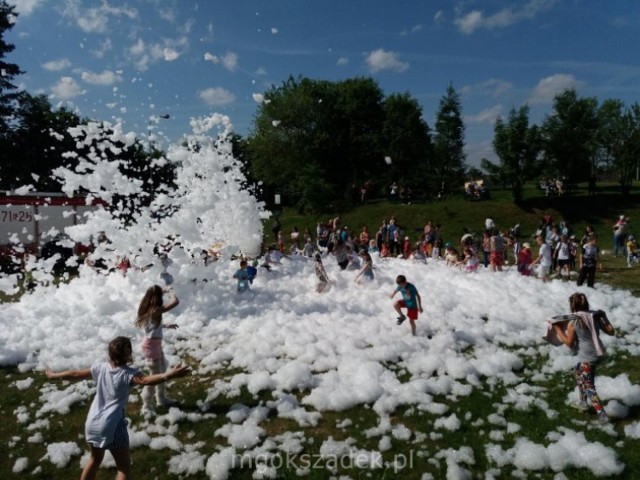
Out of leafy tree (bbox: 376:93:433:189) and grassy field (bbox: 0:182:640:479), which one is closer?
grassy field (bbox: 0:182:640:479)

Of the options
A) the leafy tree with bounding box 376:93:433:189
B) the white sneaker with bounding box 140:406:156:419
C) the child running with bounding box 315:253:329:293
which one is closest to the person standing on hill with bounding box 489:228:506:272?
the child running with bounding box 315:253:329:293

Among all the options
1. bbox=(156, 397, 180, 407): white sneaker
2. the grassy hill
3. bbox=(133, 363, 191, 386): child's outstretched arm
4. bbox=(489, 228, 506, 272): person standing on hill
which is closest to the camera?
bbox=(133, 363, 191, 386): child's outstretched arm

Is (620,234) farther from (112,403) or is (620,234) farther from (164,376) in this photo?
(112,403)

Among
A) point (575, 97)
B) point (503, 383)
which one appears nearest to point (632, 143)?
point (575, 97)

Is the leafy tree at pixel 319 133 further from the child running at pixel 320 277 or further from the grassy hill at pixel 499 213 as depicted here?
the child running at pixel 320 277

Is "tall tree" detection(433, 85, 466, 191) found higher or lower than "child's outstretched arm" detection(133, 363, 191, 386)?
higher

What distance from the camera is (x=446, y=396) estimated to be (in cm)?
779

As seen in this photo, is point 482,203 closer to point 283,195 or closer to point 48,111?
point 283,195

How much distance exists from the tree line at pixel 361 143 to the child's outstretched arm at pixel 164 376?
25786mm

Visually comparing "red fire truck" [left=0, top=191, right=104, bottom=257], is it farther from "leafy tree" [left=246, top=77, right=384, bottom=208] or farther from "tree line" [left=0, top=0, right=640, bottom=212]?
"leafy tree" [left=246, top=77, right=384, bottom=208]

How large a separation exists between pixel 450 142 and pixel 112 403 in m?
45.1

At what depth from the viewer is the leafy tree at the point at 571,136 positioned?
38.2 m

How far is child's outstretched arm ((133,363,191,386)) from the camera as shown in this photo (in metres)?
4.68

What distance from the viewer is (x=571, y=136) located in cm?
3847
